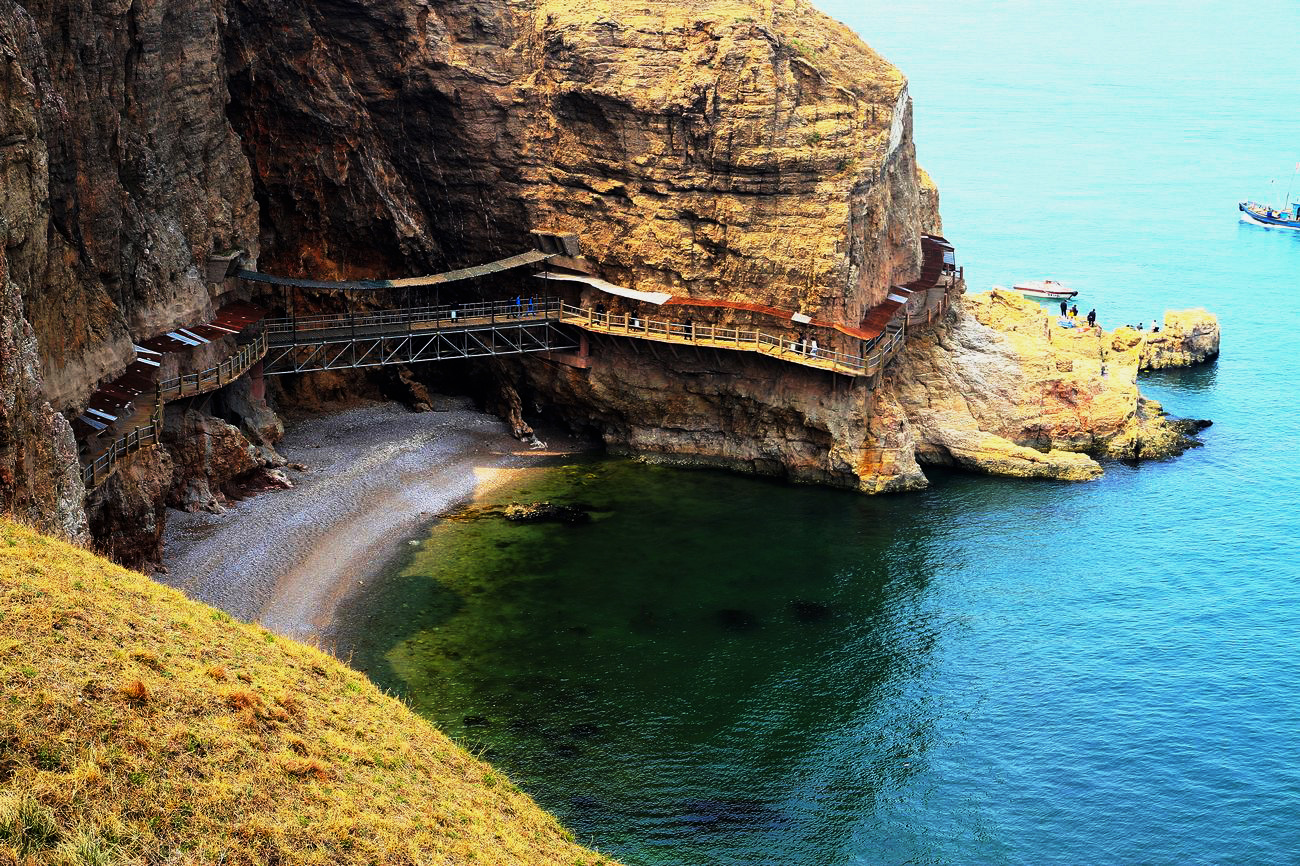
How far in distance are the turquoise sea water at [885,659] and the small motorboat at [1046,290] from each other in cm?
3459

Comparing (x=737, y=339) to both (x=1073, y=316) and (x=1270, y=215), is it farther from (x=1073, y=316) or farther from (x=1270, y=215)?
(x=1270, y=215)

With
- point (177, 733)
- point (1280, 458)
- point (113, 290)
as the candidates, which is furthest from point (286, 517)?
point (1280, 458)

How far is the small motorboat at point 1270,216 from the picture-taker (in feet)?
511

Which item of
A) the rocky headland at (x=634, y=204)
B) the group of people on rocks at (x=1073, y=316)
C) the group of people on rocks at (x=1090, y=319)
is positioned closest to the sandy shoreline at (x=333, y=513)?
the rocky headland at (x=634, y=204)

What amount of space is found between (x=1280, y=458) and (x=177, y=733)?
74211mm

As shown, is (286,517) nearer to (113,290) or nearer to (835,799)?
(113,290)

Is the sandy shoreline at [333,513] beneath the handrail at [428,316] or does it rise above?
beneath

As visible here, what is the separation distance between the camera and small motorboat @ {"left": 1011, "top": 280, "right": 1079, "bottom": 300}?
124438mm

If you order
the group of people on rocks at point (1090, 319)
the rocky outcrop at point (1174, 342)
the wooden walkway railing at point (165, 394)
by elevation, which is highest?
the group of people on rocks at point (1090, 319)

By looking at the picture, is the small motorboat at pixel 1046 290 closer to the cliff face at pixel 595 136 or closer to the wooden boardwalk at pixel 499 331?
the wooden boardwalk at pixel 499 331

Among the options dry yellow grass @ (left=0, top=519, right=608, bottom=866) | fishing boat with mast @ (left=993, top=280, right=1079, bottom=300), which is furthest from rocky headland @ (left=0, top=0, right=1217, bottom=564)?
fishing boat with mast @ (left=993, top=280, right=1079, bottom=300)

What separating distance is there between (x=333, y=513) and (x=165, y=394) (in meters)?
10.3

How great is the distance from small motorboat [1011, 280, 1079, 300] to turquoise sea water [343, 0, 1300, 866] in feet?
113

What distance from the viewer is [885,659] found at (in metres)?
60.0
